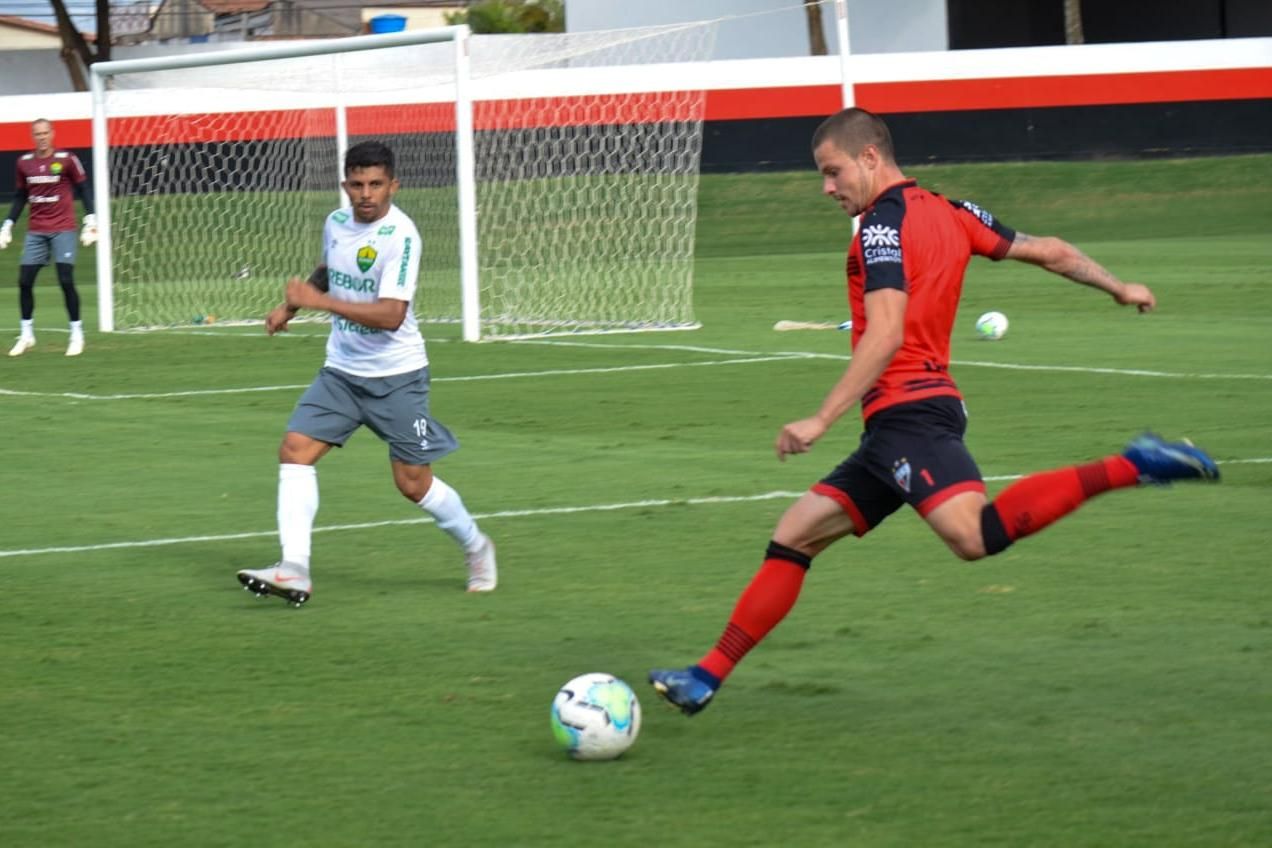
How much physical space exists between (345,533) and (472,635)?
7.82 ft

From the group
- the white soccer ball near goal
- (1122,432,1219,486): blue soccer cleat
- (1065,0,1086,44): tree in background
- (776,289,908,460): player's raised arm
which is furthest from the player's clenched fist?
(1065,0,1086,44): tree in background

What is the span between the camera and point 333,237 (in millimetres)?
7988

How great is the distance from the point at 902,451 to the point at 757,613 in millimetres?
604

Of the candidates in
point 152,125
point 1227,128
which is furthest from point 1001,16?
point 152,125

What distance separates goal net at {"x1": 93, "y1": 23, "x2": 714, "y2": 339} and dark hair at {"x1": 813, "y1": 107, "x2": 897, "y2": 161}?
1316 cm

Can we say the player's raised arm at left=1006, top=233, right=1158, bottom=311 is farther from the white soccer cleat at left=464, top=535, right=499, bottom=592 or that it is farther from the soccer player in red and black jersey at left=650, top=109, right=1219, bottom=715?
the white soccer cleat at left=464, top=535, right=499, bottom=592

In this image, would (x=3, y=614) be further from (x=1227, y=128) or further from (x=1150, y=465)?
(x=1227, y=128)

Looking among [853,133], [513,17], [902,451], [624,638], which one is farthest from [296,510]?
[513,17]

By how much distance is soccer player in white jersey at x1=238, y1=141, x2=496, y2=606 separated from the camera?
25.6 ft

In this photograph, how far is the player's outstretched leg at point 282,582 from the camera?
7680mm

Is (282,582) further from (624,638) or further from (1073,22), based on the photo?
(1073,22)

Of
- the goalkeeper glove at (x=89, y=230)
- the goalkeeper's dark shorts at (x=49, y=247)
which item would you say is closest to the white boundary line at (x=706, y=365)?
the goalkeeper's dark shorts at (x=49, y=247)

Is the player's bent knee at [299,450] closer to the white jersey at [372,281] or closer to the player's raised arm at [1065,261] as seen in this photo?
the white jersey at [372,281]

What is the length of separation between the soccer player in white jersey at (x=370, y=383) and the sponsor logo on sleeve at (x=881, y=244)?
96.8 inches
